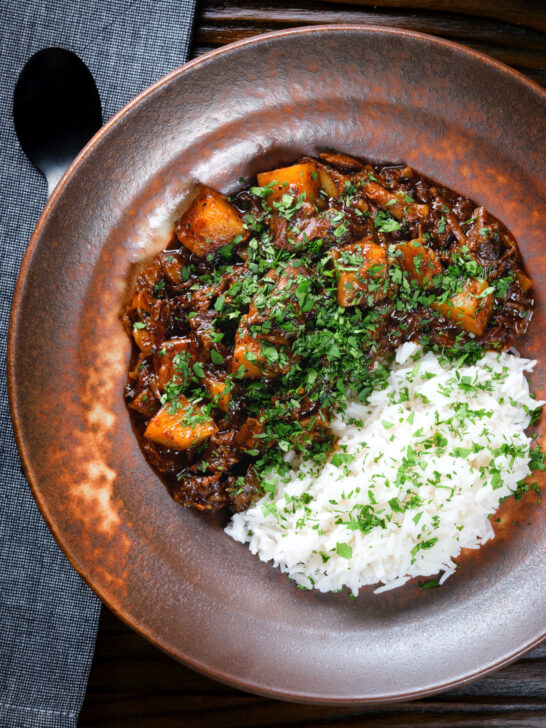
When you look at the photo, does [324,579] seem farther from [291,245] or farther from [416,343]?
[291,245]

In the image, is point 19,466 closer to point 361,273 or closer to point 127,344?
point 127,344

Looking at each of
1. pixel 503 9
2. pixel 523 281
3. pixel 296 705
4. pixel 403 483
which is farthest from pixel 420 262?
pixel 296 705

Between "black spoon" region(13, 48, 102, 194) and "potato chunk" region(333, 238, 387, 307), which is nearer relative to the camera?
"potato chunk" region(333, 238, 387, 307)

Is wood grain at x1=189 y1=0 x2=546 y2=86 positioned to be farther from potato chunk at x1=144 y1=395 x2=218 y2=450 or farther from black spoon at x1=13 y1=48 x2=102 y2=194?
potato chunk at x1=144 y1=395 x2=218 y2=450

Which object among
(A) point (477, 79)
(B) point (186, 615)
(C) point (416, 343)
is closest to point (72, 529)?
(B) point (186, 615)

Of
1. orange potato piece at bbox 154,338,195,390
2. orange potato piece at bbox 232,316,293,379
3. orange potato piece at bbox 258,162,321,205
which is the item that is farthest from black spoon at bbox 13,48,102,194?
orange potato piece at bbox 232,316,293,379

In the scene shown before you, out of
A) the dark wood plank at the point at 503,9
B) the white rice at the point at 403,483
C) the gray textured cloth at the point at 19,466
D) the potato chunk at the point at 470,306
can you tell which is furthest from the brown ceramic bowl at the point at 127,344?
the dark wood plank at the point at 503,9

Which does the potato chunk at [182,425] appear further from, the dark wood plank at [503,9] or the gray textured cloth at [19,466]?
the dark wood plank at [503,9]
